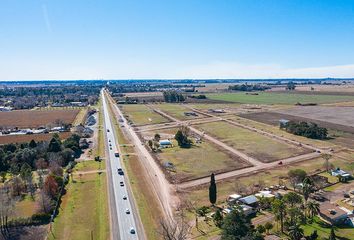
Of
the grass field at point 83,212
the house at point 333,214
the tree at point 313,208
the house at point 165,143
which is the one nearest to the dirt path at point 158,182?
the house at point 165,143

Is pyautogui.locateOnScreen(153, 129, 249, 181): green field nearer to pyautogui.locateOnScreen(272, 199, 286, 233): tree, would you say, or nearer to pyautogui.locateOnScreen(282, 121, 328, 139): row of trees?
pyautogui.locateOnScreen(272, 199, 286, 233): tree

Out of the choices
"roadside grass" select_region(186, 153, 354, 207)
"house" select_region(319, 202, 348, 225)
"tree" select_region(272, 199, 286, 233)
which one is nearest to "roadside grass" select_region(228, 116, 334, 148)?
"roadside grass" select_region(186, 153, 354, 207)

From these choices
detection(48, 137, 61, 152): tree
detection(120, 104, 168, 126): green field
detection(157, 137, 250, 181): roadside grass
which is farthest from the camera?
detection(120, 104, 168, 126): green field

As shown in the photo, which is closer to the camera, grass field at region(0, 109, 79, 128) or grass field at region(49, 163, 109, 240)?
grass field at region(49, 163, 109, 240)

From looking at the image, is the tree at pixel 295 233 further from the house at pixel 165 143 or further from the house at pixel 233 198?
the house at pixel 165 143

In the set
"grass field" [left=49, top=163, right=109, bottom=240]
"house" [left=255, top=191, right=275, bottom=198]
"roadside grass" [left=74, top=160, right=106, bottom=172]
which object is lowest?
"grass field" [left=49, top=163, right=109, bottom=240]

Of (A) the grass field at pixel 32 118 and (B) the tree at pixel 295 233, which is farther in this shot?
(A) the grass field at pixel 32 118

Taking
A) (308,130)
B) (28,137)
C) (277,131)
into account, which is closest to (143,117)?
(28,137)
